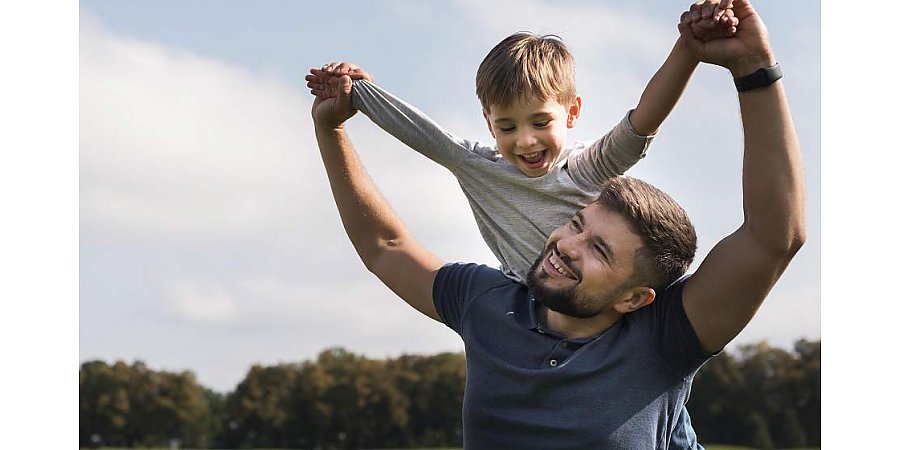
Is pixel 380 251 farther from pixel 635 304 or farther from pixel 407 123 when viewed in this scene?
pixel 635 304

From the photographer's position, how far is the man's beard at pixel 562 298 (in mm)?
3404

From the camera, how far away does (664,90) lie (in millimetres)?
3406

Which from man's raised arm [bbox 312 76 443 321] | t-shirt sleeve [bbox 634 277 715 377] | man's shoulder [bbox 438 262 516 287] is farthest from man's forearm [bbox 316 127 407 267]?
t-shirt sleeve [bbox 634 277 715 377]

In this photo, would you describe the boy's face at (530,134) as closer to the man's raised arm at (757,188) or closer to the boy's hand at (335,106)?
the boy's hand at (335,106)

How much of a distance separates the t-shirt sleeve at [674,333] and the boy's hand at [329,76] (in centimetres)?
150

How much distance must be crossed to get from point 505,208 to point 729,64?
1.18 m

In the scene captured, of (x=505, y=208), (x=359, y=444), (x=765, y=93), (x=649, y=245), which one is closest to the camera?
(x=765, y=93)

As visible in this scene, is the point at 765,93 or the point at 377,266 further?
the point at 377,266

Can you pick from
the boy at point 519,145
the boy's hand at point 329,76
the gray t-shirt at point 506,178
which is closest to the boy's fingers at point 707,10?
the boy at point 519,145

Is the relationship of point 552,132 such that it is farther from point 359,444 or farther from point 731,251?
point 359,444

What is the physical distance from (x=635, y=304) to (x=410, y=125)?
1179 mm

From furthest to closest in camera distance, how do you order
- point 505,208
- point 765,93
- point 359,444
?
point 359,444
point 505,208
point 765,93

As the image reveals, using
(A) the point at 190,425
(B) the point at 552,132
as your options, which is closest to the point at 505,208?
(B) the point at 552,132

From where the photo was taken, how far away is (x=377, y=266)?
411cm
